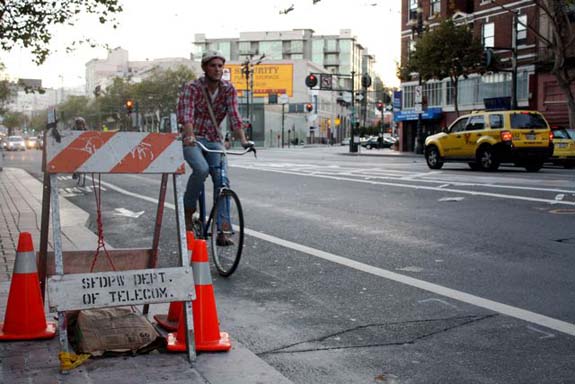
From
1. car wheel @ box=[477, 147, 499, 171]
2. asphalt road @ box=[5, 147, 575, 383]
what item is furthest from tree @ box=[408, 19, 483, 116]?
asphalt road @ box=[5, 147, 575, 383]

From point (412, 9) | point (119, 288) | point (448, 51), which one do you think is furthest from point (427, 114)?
point (119, 288)

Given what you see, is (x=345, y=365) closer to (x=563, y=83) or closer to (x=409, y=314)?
(x=409, y=314)

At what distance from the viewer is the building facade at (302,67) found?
109m

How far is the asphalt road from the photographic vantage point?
399 cm

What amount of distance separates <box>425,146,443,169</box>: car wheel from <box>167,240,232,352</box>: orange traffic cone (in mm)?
19991

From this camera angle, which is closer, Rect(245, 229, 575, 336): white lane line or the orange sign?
Rect(245, 229, 575, 336): white lane line

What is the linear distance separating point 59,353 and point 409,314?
2424mm

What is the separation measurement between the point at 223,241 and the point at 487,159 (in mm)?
16388

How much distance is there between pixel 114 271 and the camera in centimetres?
405

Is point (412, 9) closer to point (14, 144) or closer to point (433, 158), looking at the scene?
point (433, 158)

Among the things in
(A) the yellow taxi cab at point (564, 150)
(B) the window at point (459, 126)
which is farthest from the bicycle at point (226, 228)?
(A) the yellow taxi cab at point (564, 150)

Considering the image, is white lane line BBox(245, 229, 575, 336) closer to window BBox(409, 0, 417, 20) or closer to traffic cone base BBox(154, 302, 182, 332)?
traffic cone base BBox(154, 302, 182, 332)

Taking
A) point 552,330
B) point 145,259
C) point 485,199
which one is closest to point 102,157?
point 145,259

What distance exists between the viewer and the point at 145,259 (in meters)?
4.63
